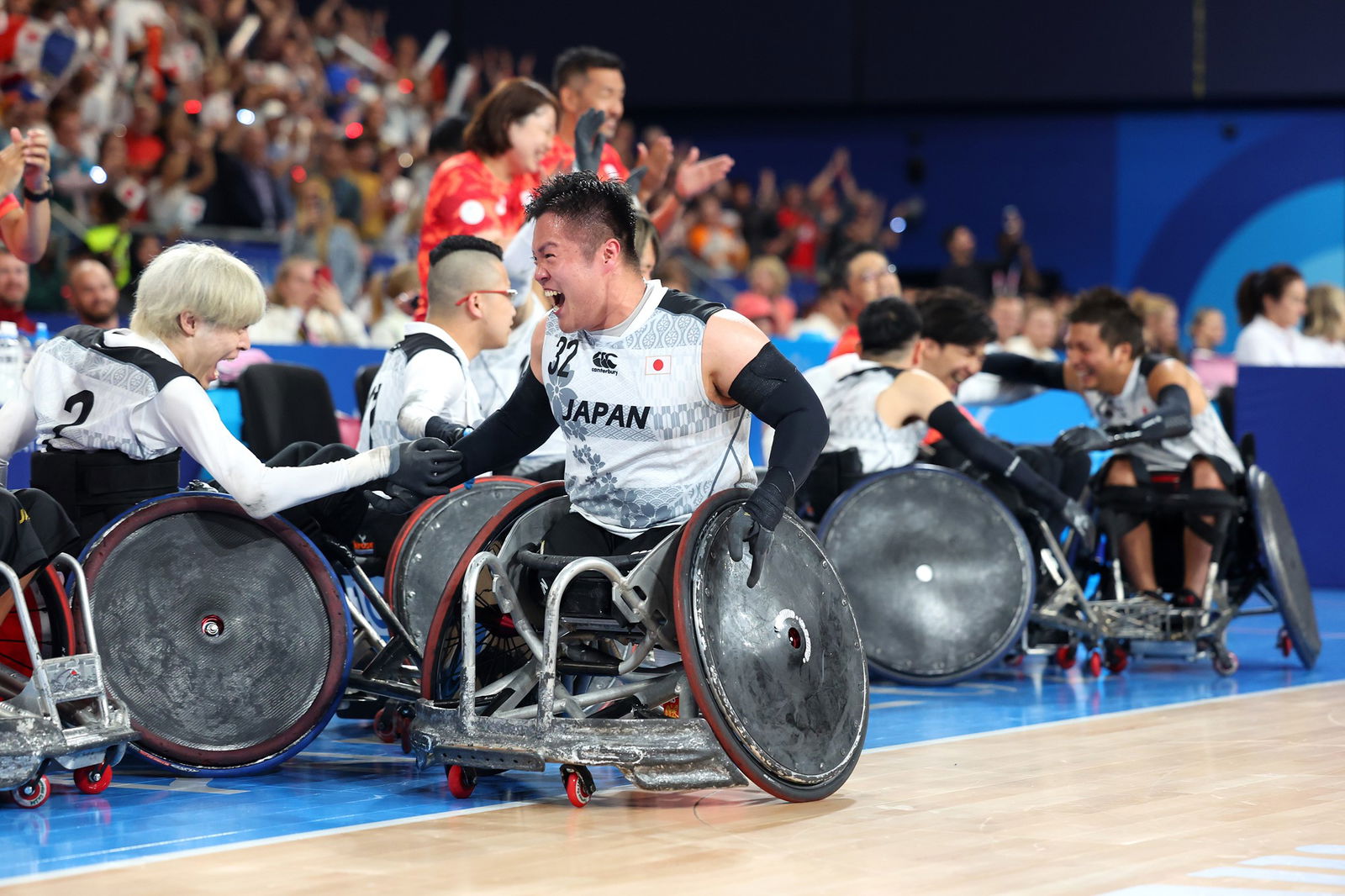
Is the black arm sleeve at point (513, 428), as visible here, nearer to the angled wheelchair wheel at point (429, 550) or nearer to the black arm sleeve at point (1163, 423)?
the angled wheelchair wheel at point (429, 550)

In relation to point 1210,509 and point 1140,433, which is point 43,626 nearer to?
point 1140,433

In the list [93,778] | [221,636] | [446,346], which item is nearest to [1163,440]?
[446,346]

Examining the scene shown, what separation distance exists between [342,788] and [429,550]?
96cm

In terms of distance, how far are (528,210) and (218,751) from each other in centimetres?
166

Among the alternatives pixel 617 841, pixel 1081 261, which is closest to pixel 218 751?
pixel 617 841

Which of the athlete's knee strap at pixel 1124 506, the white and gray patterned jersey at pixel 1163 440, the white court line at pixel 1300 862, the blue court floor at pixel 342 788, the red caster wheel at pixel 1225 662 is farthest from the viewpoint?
the white and gray patterned jersey at pixel 1163 440

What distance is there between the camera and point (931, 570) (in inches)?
266

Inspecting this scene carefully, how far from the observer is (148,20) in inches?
555

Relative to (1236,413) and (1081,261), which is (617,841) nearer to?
(1236,413)

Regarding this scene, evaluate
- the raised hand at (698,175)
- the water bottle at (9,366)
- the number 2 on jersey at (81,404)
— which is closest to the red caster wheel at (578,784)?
the number 2 on jersey at (81,404)

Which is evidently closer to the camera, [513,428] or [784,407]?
[784,407]

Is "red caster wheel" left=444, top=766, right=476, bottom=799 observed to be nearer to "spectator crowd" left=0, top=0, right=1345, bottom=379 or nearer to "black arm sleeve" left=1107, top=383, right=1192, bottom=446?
"spectator crowd" left=0, top=0, right=1345, bottom=379

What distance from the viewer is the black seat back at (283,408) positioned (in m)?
7.18

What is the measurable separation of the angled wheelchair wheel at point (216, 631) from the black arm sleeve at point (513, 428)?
1.81 feet
